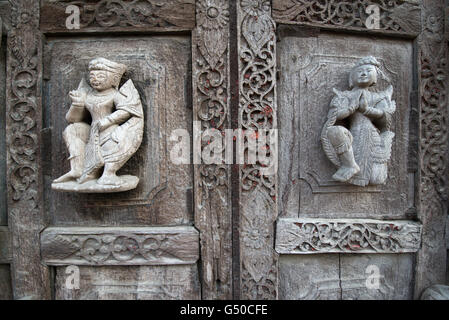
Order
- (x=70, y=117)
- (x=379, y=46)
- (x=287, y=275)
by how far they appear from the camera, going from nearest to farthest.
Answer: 1. (x=70, y=117)
2. (x=287, y=275)
3. (x=379, y=46)

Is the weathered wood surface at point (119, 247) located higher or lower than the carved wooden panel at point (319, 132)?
lower

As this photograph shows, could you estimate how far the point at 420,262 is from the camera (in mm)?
2664

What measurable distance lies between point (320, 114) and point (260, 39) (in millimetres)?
879

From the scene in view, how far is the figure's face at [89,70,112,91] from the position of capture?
2367mm

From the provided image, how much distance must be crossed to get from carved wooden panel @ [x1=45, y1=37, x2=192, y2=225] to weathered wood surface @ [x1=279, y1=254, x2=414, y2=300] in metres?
1.13

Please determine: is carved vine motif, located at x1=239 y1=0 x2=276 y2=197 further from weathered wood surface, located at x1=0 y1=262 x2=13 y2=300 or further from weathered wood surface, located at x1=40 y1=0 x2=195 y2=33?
weathered wood surface, located at x1=0 y1=262 x2=13 y2=300

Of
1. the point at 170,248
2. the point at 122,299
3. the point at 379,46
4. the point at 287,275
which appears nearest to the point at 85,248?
the point at 122,299

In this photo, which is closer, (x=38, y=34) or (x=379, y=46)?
(x=38, y=34)

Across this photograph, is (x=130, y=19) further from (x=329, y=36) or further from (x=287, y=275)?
(x=287, y=275)

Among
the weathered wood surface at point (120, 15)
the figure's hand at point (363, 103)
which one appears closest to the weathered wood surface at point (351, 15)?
the figure's hand at point (363, 103)

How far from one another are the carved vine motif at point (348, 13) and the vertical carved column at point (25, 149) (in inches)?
87.3

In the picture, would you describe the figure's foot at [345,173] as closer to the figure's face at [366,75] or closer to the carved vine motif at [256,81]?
the carved vine motif at [256,81]

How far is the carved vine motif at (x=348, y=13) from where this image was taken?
2.56 metres

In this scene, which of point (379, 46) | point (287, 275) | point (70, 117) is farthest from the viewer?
point (379, 46)
